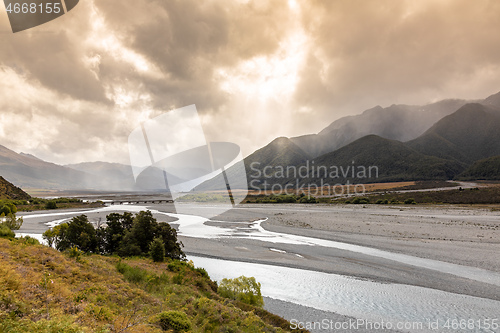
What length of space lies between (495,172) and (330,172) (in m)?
93.6

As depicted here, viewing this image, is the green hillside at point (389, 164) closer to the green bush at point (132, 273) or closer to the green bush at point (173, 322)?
the green bush at point (132, 273)

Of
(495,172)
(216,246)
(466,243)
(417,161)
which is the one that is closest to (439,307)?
(466,243)

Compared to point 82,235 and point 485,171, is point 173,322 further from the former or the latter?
point 485,171

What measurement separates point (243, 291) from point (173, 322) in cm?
568

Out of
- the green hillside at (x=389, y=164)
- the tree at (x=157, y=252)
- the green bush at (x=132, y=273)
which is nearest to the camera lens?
the green bush at (x=132, y=273)

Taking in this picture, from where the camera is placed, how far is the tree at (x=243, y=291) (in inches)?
449

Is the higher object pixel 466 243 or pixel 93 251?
pixel 93 251

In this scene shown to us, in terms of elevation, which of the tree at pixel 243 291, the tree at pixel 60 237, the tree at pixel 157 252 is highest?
the tree at pixel 60 237

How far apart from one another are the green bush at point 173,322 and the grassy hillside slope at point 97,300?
3 centimetres

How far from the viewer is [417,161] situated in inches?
6073

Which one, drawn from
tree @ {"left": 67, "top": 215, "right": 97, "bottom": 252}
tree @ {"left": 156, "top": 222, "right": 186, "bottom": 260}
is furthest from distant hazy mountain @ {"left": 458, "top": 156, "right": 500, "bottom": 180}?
tree @ {"left": 67, "top": 215, "right": 97, "bottom": 252}

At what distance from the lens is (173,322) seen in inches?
261

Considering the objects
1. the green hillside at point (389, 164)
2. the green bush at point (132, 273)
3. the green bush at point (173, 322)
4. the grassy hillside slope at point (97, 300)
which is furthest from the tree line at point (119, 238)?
the green hillside at point (389, 164)

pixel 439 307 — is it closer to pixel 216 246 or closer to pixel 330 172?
pixel 216 246
